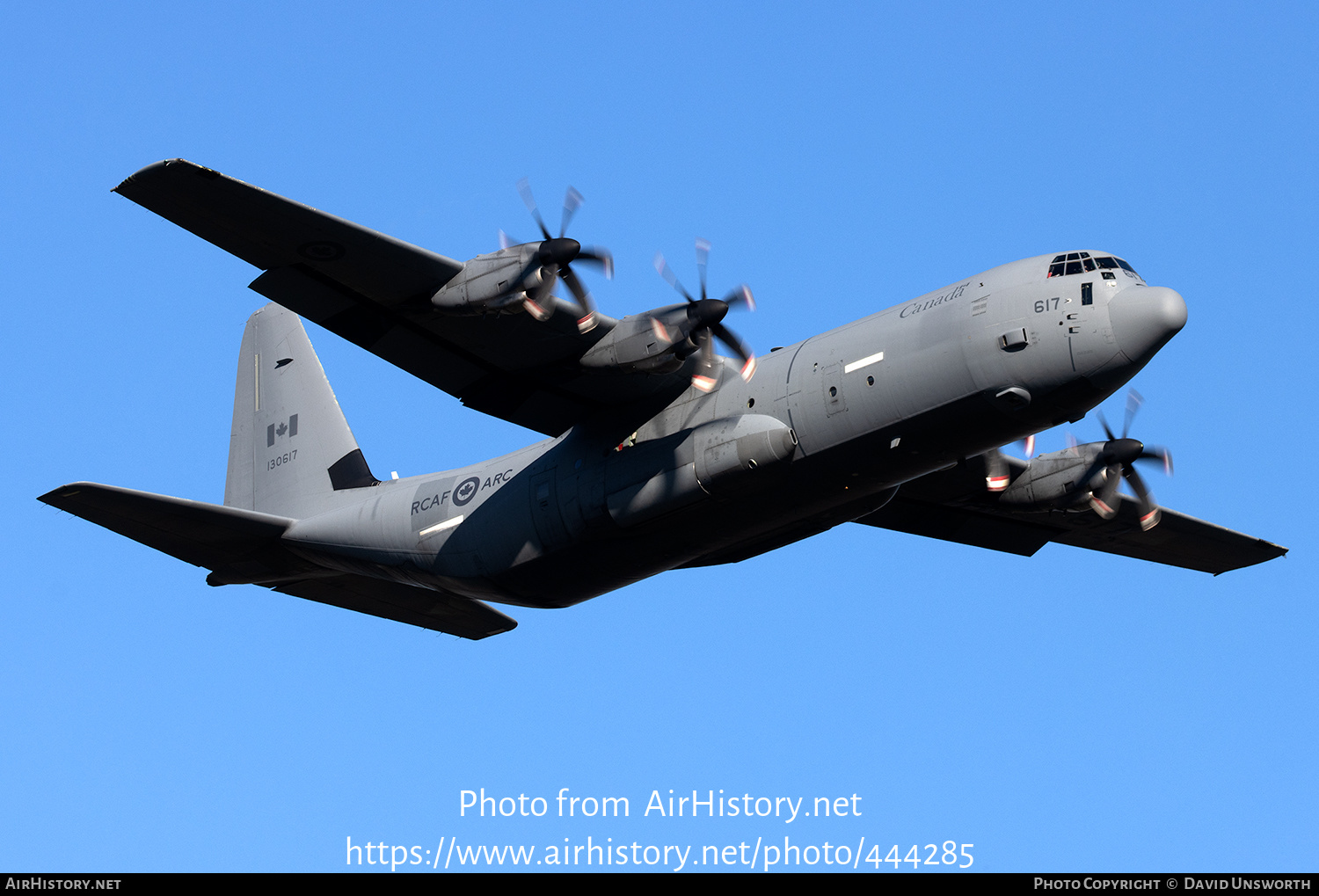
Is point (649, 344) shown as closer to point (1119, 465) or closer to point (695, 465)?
point (695, 465)

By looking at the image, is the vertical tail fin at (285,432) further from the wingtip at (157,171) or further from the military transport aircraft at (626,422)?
the wingtip at (157,171)

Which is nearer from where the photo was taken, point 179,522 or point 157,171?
point 157,171

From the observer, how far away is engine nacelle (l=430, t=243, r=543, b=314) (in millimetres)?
20594

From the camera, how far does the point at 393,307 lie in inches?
892

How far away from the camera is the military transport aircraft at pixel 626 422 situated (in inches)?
805

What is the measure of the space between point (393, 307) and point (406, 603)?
7343mm

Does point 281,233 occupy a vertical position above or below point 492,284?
above

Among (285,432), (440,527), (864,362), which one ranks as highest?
(285,432)

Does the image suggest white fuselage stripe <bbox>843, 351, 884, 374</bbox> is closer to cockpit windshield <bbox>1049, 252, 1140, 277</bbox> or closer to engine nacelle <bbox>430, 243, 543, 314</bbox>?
cockpit windshield <bbox>1049, 252, 1140, 277</bbox>

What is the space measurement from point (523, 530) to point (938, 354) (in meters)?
7.46

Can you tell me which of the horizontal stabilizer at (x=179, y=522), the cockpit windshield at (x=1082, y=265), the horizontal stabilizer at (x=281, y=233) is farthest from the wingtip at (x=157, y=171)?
the cockpit windshield at (x=1082, y=265)

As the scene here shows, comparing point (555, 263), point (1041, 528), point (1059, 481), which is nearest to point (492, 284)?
point (555, 263)

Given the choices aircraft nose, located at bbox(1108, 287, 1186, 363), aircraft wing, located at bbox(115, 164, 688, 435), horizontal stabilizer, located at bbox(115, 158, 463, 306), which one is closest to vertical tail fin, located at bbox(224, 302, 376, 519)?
aircraft wing, located at bbox(115, 164, 688, 435)
